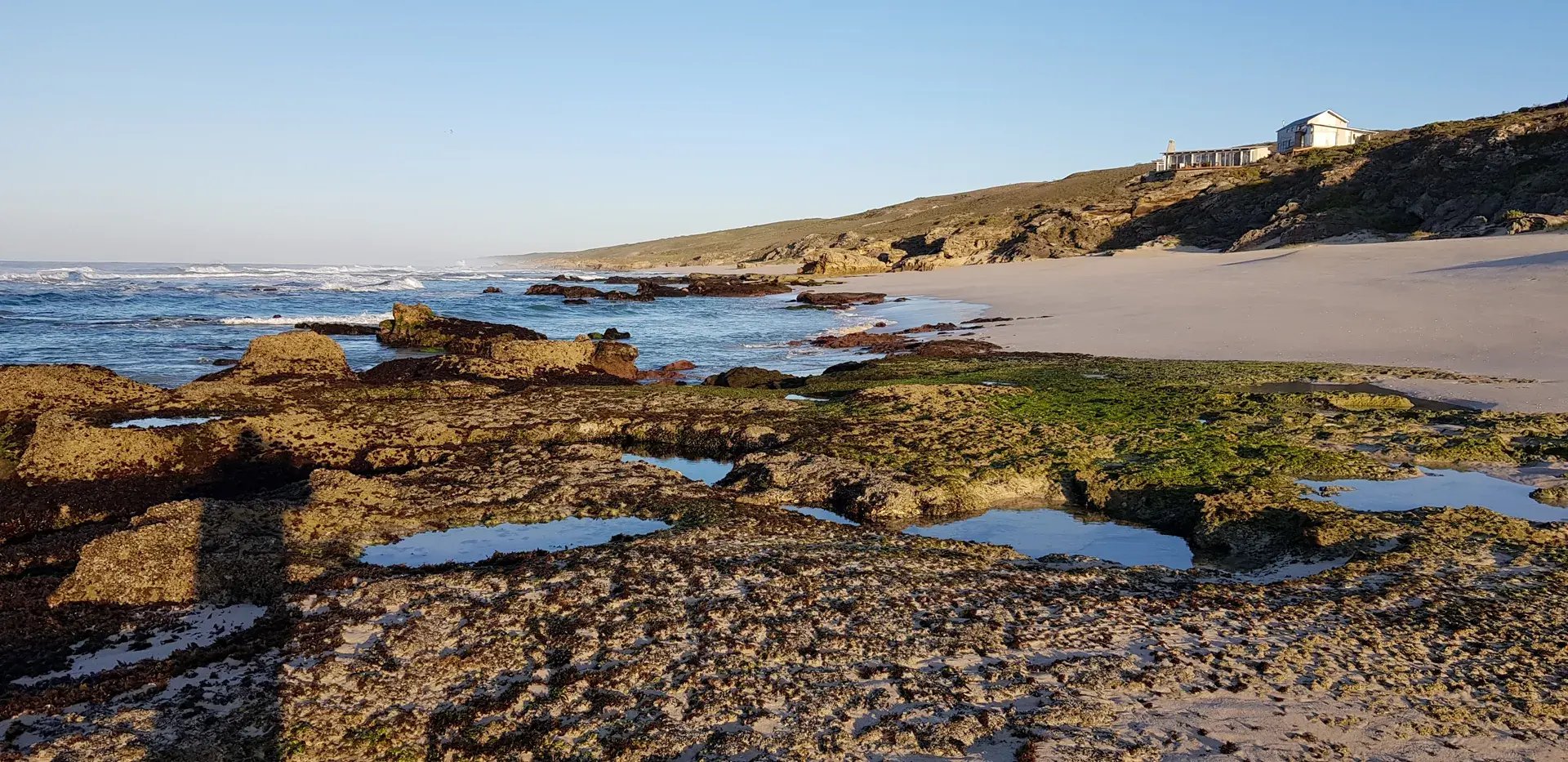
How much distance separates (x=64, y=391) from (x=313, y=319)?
83.9 feet

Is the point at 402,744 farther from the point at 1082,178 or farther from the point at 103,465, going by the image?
the point at 1082,178

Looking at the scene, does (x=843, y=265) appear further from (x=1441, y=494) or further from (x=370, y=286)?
(x=1441, y=494)

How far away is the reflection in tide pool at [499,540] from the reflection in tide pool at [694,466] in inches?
71.1

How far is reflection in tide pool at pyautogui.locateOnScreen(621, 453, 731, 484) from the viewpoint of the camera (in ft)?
32.7

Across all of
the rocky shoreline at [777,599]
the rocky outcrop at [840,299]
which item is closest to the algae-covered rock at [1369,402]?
the rocky shoreline at [777,599]

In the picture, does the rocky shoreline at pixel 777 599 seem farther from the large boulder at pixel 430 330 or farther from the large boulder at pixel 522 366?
the large boulder at pixel 430 330

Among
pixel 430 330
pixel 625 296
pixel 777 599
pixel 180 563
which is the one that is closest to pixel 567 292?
pixel 625 296

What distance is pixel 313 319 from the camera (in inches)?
1431

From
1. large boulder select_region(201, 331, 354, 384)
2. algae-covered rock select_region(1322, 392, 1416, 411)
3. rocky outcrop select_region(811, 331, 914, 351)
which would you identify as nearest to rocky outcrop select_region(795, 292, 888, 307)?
rocky outcrop select_region(811, 331, 914, 351)

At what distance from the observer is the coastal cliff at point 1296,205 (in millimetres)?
40625

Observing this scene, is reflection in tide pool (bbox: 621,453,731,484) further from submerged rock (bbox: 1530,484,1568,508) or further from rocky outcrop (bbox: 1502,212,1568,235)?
rocky outcrop (bbox: 1502,212,1568,235)

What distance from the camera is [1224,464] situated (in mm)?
9094

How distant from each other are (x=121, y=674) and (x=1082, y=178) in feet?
343

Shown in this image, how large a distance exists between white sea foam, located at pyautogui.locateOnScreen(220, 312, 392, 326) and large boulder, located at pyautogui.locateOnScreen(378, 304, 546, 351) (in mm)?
6206
